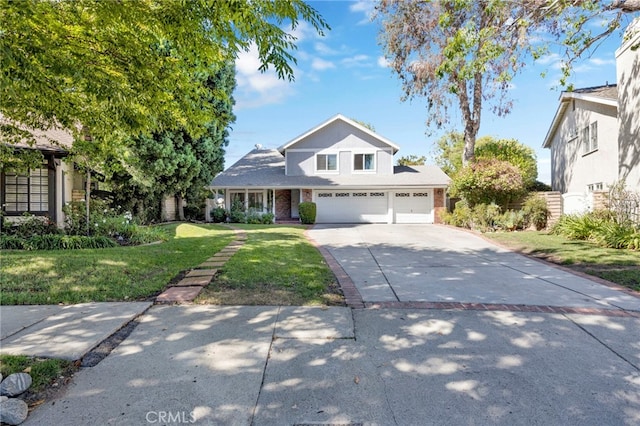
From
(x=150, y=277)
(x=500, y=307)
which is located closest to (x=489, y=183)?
(x=500, y=307)

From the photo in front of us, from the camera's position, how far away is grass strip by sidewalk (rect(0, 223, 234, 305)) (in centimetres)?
516

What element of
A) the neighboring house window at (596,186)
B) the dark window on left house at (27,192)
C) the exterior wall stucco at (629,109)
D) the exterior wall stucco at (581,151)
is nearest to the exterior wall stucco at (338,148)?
the exterior wall stucco at (581,151)

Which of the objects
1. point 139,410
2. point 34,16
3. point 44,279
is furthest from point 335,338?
point 44,279

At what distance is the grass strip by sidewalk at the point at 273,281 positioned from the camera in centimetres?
509

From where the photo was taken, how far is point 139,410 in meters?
2.49

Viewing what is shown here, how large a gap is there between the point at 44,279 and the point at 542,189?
24.1 metres

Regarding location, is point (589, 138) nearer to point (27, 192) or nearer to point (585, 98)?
point (585, 98)

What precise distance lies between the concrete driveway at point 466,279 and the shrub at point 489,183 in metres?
6.50

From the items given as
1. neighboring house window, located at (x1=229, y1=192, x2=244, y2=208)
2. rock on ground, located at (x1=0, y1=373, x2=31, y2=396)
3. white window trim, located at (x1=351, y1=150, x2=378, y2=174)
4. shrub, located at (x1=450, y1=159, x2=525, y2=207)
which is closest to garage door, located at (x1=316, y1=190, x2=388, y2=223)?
white window trim, located at (x1=351, y1=150, x2=378, y2=174)

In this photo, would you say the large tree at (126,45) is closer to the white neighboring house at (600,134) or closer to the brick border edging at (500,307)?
the brick border edging at (500,307)

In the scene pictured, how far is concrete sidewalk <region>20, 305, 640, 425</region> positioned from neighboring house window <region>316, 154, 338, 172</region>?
60.9ft

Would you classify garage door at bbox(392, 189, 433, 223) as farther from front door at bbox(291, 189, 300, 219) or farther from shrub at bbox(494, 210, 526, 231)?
front door at bbox(291, 189, 300, 219)

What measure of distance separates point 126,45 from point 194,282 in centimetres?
373

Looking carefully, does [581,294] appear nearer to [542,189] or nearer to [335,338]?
[335,338]
